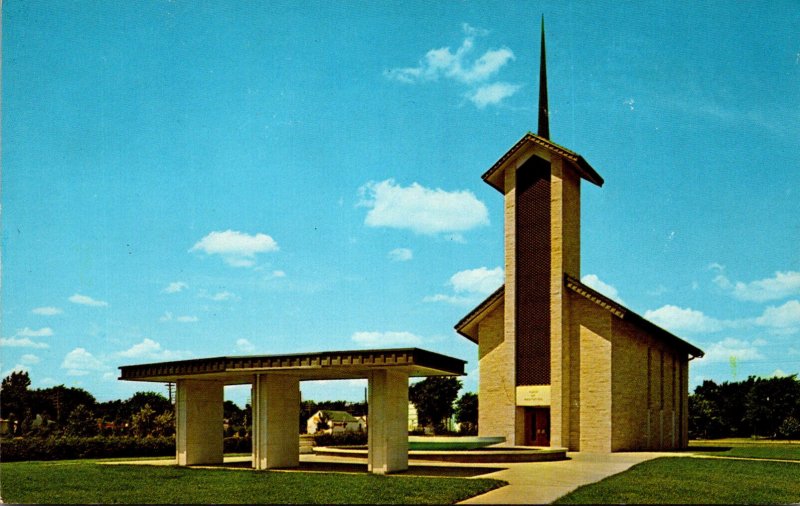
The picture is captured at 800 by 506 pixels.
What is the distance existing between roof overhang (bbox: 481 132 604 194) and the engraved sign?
11719 mm

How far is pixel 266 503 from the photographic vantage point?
17547 mm

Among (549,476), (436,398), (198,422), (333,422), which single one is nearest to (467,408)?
(436,398)

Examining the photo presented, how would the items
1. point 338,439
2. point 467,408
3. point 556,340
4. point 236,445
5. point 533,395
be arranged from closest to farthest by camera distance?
point 556,340 < point 533,395 < point 236,445 < point 338,439 < point 467,408

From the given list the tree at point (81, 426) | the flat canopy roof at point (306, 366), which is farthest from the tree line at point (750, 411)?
the flat canopy roof at point (306, 366)

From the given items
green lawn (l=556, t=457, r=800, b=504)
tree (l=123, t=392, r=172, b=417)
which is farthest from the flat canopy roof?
tree (l=123, t=392, r=172, b=417)

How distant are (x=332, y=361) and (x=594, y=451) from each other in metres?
21.1

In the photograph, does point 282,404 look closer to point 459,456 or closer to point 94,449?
point 459,456

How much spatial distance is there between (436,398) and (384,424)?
72471 mm

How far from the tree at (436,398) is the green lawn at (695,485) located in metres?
65.3

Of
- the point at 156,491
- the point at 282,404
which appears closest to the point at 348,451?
the point at 282,404

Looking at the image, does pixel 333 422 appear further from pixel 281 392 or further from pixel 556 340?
pixel 281 392

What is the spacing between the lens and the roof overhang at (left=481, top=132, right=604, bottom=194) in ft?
139

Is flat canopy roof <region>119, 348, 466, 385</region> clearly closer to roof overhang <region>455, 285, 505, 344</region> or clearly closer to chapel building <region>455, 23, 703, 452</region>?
chapel building <region>455, 23, 703, 452</region>

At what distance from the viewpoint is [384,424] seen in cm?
2478
